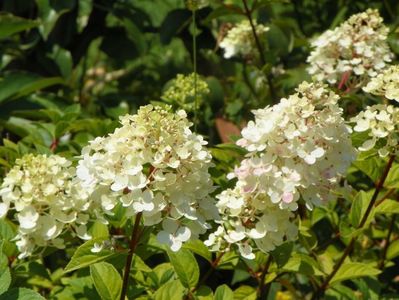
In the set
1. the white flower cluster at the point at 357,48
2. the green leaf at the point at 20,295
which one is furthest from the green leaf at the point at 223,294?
the white flower cluster at the point at 357,48

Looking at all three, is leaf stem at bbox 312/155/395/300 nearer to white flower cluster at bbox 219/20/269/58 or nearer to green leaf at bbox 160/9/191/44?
white flower cluster at bbox 219/20/269/58

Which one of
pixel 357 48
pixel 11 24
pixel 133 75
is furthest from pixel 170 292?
pixel 133 75

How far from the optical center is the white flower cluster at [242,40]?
6.98 ft

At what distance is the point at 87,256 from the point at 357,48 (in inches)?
31.5

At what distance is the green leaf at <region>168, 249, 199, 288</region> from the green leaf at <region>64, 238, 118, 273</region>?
0.50 ft

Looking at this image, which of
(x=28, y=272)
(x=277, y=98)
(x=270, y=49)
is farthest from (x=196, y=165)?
(x=270, y=49)

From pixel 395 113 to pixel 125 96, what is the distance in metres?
1.58

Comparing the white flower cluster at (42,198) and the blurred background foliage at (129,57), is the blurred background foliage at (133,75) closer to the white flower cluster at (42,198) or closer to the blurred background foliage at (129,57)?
the blurred background foliage at (129,57)

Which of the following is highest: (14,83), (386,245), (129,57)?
(386,245)

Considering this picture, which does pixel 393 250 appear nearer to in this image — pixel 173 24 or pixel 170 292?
pixel 170 292

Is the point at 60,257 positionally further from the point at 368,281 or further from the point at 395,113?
the point at 395,113

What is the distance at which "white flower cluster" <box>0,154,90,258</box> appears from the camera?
112 cm

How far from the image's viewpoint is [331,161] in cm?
115

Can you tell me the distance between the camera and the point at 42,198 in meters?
1.12
